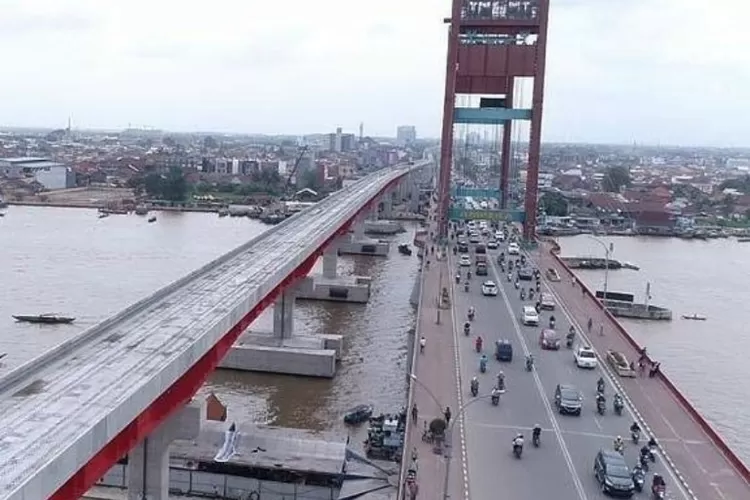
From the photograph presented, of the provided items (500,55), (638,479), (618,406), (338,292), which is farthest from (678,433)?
(500,55)

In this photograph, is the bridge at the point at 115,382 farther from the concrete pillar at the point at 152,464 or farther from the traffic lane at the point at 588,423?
the traffic lane at the point at 588,423

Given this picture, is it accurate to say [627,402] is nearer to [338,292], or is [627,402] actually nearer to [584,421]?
[584,421]

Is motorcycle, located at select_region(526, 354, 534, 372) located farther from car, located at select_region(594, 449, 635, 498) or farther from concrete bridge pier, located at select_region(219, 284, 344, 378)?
concrete bridge pier, located at select_region(219, 284, 344, 378)

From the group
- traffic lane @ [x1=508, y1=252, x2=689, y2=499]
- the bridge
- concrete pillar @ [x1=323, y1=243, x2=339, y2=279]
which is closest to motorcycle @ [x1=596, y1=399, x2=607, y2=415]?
traffic lane @ [x1=508, y1=252, x2=689, y2=499]

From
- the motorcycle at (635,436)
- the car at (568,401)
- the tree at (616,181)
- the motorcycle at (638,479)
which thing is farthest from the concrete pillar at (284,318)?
the tree at (616,181)

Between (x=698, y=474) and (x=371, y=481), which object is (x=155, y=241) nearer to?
(x=371, y=481)
